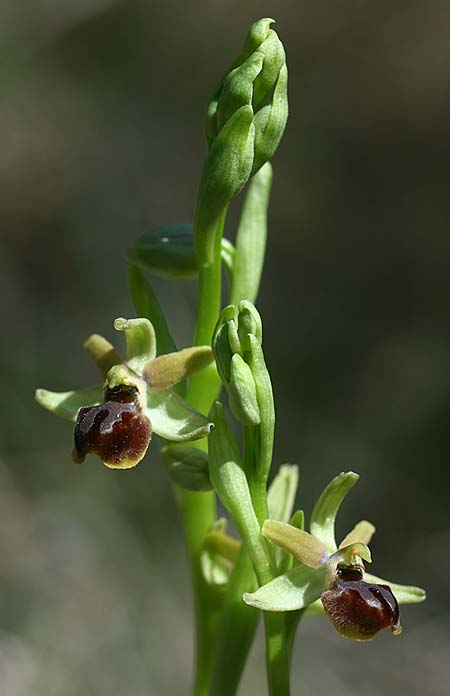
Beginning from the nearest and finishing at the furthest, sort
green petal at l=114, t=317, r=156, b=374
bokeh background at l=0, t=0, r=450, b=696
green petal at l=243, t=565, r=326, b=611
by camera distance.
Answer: green petal at l=243, t=565, r=326, b=611 < green petal at l=114, t=317, r=156, b=374 < bokeh background at l=0, t=0, r=450, b=696

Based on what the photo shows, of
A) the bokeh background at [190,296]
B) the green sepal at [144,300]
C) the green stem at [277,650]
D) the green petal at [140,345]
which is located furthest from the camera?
the bokeh background at [190,296]

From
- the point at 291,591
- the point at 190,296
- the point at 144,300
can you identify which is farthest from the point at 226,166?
the point at 190,296

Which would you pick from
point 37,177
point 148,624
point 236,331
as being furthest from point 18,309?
point 236,331

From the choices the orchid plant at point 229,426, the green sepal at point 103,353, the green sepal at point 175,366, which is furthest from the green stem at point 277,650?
the green sepal at point 103,353

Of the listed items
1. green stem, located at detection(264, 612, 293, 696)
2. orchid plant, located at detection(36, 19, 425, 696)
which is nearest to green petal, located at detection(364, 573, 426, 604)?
orchid plant, located at detection(36, 19, 425, 696)

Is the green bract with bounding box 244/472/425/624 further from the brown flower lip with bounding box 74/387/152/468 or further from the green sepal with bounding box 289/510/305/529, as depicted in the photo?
the brown flower lip with bounding box 74/387/152/468

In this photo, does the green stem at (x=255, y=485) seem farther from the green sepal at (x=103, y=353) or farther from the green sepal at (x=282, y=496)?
the green sepal at (x=103, y=353)

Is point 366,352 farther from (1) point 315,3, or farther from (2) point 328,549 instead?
(2) point 328,549

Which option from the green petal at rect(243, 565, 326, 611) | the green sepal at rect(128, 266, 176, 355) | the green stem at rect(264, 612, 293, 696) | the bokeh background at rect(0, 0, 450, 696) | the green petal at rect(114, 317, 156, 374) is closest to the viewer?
the green petal at rect(243, 565, 326, 611)

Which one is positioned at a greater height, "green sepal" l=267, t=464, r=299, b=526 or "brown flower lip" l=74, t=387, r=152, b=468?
"brown flower lip" l=74, t=387, r=152, b=468
